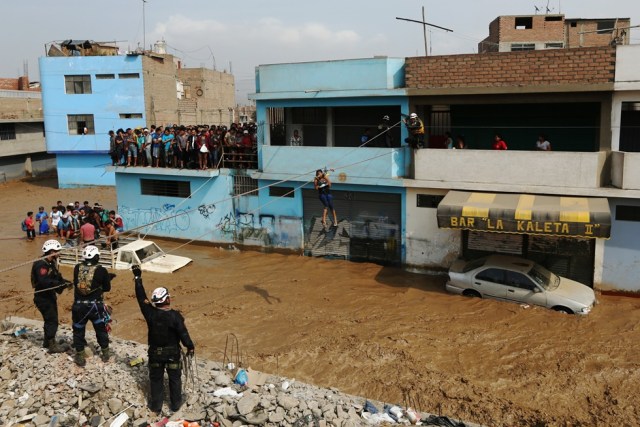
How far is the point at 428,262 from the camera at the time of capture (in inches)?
650

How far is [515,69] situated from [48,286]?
38.5 feet

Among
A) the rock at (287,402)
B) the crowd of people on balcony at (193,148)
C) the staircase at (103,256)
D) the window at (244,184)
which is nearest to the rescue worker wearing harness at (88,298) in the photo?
the rock at (287,402)

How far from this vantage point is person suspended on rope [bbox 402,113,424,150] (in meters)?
15.2

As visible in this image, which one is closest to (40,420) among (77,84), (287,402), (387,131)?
(287,402)

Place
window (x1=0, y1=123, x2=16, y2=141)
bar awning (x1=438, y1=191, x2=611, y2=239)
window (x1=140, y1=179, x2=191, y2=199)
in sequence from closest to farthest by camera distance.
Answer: bar awning (x1=438, y1=191, x2=611, y2=239), window (x1=140, y1=179, x2=191, y2=199), window (x1=0, y1=123, x2=16, y2=141)

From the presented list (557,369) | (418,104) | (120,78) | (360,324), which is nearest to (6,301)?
(360,324)

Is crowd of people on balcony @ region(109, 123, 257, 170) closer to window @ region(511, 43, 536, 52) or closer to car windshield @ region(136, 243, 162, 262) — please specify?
car windshield @ region(136, 243, 162, 262)

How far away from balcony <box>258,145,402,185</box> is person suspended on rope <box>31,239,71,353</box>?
9374mm

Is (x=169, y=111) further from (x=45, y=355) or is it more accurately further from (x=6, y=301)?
(x=45, y=355)

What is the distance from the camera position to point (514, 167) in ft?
48.5

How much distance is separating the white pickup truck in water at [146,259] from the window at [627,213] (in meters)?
12.2

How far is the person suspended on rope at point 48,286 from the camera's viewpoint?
361 inches

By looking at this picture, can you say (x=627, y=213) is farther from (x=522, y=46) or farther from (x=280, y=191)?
(x=522, y=46)

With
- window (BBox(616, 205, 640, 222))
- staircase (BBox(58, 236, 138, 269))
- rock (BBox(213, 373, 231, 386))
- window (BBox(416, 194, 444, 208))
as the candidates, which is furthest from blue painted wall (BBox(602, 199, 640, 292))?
staircase (BBox(58, 236, 138, 269))
